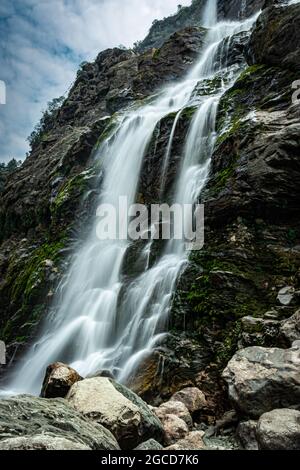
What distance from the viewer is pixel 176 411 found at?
6508 millimetres

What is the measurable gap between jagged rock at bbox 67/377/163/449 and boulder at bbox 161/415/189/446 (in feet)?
0.60

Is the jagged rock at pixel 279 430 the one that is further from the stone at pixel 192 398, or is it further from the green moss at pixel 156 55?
the green moss at pixel 156 55

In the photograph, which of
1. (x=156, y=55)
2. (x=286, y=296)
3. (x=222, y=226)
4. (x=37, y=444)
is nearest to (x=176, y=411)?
(x=286, y=296)

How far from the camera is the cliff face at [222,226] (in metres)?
8.16

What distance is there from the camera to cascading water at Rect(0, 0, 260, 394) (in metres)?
→ 9.92

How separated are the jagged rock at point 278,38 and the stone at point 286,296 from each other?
784cm

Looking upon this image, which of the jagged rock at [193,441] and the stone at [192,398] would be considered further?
the stone at [192,398]

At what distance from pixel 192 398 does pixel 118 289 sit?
18.8 ft

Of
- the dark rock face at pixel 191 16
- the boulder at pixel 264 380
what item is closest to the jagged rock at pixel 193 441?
→ the boulder at pixel 264 380

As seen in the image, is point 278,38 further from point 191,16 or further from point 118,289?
point 191,16

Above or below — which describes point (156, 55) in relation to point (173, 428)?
above

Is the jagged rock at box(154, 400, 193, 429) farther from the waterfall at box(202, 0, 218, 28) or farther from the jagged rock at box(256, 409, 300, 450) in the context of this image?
the waterfall at box(202, 0, 218, 28)

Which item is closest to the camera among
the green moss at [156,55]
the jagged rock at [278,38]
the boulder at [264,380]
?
the boulder at [264,380]

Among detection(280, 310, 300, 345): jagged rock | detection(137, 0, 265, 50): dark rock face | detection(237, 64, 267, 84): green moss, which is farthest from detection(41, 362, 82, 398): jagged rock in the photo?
detection(137, 0, 265, 50): dark rock face
